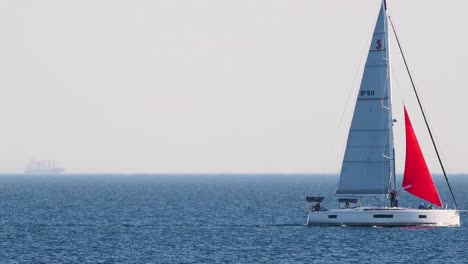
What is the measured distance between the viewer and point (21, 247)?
69.5 meters

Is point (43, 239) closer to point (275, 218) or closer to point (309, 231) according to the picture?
point (309, 231)

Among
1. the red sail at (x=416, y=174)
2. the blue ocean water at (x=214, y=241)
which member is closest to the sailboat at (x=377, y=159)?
the red sail at (x=416, y=174)

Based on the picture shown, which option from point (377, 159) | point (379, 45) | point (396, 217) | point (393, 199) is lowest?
point (396, 217)

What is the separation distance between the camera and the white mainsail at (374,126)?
75875mm

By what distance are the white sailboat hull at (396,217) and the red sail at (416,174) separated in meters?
1.40

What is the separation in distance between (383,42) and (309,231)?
15.4 meters

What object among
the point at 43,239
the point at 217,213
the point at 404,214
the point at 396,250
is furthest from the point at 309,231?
the point at 217,213

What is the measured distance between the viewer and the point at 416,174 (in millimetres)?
76688

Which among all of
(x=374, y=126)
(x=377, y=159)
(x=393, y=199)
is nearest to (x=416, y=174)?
(x=393, y=199)

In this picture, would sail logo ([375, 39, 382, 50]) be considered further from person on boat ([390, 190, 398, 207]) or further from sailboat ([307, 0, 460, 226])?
person on boat ([390, 190, 398, 207])

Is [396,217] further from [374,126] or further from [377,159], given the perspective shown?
[374,126]

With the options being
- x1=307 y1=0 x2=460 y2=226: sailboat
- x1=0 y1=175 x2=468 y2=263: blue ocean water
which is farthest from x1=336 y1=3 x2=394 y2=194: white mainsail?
x1=0 y1=175 x2=468 y2=263: blue ocean water

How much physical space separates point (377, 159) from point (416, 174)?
322 centimetres

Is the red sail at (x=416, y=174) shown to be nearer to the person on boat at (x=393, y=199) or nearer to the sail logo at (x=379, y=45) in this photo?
the person on boat at (x=393, y=199)
